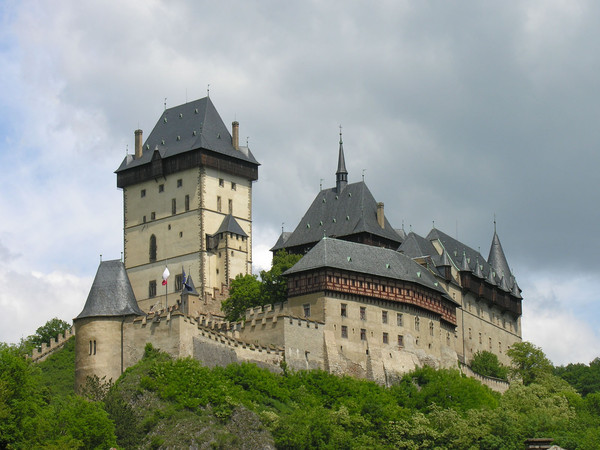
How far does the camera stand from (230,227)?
10631cm

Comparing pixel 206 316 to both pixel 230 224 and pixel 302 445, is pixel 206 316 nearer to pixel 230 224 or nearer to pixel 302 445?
pixel 230 224

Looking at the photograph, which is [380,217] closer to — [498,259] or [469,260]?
[469,260]

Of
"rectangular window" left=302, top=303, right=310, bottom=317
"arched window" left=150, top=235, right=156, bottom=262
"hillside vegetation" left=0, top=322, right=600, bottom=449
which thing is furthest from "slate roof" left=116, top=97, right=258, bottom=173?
"hillside vegetation" left=0, top=322, right=600, bottom=449

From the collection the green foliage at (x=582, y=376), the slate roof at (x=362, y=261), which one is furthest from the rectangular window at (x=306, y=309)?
the green foliage at (x=582, y=376)

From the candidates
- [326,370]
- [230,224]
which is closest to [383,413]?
[326,370]

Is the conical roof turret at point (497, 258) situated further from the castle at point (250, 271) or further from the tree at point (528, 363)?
the tree at point (528, 363)

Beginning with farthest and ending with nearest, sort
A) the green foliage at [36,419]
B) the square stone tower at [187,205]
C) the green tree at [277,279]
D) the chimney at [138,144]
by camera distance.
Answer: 1. the chimney at [138,144]
2. the square stone tower at [187,205]
3. the green tree at [277,279]
4. the green foliage at [36,419]

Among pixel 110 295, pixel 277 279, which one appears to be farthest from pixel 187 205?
pixel 110 295

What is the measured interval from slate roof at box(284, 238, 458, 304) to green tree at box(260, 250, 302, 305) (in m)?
2.78

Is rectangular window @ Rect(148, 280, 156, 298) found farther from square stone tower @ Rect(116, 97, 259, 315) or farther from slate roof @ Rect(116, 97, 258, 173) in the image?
slate roof @ Rect(116, 97, 258, 173)

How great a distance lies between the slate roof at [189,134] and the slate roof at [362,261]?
18.2 metres

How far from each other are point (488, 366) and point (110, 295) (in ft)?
107

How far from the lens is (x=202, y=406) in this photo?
254ft

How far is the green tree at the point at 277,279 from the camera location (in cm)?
9519
